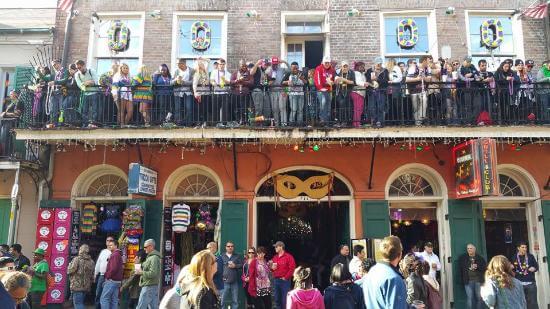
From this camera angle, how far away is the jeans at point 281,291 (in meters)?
10.9

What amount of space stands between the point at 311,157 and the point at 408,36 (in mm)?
4200

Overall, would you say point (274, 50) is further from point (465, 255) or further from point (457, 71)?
point (465, 255)

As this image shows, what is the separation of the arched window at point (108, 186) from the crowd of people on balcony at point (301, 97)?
1.78 meters

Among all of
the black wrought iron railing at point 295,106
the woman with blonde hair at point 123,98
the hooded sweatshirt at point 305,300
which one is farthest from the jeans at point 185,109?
the hooded sweatshirt at point 305,300

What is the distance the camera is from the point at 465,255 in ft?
37.1

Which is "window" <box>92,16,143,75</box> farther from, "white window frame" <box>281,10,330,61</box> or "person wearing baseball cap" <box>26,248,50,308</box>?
"person wearing baseball cap" <box>26,248,50,308</box>

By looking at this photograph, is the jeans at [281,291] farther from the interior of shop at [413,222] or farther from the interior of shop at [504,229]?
the interior of shop at [504,229]

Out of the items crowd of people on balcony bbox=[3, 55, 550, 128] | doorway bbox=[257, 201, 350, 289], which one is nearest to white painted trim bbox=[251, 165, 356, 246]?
doorway bbox=[257, 201, 350, 289]

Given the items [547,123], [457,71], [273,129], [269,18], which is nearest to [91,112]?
[273,129]

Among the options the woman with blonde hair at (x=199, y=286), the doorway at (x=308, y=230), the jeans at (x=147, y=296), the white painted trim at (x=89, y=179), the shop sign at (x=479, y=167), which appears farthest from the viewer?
the doorway at (x=308, y=230)

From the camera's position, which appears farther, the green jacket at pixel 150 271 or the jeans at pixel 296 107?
the jeans at pixel 296 107

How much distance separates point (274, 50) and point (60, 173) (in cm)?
606

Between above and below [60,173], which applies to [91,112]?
above

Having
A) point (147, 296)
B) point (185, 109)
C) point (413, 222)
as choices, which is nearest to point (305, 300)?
point (147, 296)
